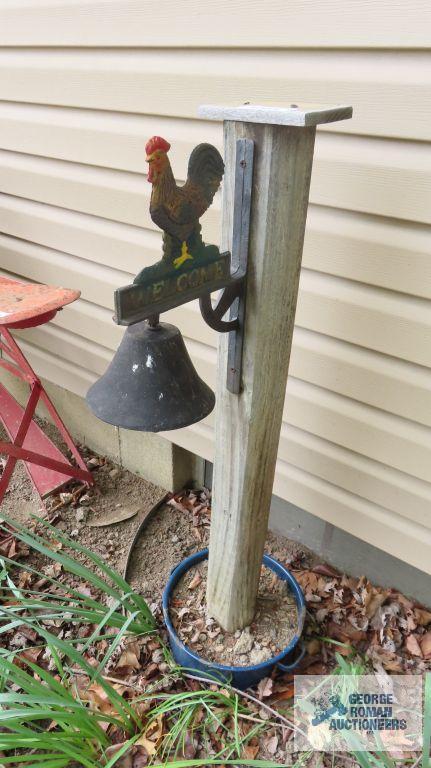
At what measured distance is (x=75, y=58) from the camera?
2.13 metres

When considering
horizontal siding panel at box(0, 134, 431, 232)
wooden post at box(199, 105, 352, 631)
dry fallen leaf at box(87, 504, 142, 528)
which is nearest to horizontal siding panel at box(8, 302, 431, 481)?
wooden post at box(199, 105, 352, 631)

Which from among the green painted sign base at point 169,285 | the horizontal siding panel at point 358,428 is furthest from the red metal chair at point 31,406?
the green painted sign base at point 169,285

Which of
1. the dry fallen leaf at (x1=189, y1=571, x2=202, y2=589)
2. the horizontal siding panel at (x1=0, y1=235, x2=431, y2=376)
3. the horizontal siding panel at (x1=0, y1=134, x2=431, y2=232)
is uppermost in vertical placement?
the horizontal siding panel at (x1=0, y1=134, x2=431, y2=232)

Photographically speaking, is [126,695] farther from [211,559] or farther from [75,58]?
[75,58]

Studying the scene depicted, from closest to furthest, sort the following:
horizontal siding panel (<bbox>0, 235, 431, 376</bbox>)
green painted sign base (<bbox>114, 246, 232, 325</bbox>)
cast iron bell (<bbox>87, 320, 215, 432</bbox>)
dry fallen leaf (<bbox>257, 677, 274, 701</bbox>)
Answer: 1. green painted sign base (<bbox>114, 246, 232, 325</bbox>)
2. cast iron bell (<bbox>87, 320, 215, 432</bbox>)
3. horizontal siding panel (<bbox>0, 235, 431, 376</bbox>)
4. dry fallen leaf (<bbox>257, 677, 274, 701</bbox>)

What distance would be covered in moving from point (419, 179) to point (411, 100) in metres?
0.20

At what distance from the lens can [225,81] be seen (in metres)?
1.73

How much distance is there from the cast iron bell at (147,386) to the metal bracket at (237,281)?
0.13 metres

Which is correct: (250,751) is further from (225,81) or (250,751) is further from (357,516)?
(225,81)

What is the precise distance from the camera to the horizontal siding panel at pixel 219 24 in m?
1.36

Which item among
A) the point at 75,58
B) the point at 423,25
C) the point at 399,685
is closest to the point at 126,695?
the point at 399,685

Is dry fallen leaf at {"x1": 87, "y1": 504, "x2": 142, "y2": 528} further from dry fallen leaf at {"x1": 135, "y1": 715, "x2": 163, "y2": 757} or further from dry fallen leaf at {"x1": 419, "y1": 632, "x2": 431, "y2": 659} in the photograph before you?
dry fallen leaf at {"x1": 419, "y1": 632, "x2": 431, "y2": 659}

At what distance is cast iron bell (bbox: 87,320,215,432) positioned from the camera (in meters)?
1.15

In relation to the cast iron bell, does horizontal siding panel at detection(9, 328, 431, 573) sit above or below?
below
